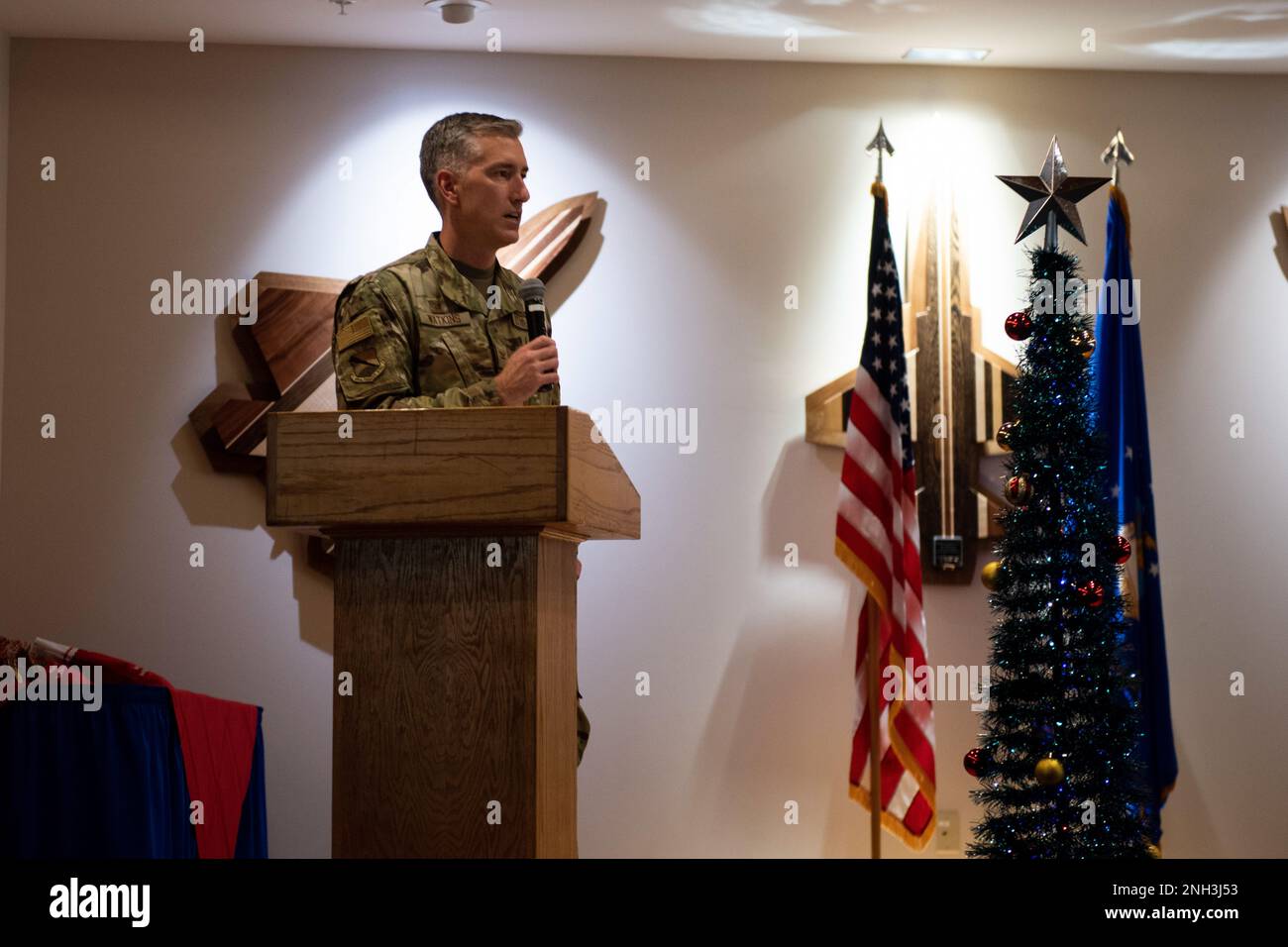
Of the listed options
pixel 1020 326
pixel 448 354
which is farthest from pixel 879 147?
pixel 448 354

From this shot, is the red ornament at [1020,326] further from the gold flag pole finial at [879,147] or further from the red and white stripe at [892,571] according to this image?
the gold flag pole finial at [879,147]

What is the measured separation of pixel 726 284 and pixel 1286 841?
8.12 feet

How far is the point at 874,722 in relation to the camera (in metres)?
3.82

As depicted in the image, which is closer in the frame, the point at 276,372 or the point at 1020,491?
the point at 1020,491

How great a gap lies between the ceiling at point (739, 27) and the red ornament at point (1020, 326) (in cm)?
108

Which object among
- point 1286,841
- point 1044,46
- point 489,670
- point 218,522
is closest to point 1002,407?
point 1044,46

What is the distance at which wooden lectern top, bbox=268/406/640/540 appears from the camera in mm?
1714

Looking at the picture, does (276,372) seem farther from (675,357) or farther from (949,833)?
(949,833)

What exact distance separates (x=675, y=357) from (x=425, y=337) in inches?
71.9

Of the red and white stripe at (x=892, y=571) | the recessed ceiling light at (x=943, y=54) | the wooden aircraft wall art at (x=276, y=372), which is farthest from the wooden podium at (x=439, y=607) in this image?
the recessed ceiling light at (x=943, y=54)

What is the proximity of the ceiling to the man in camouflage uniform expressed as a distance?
4.68 ft

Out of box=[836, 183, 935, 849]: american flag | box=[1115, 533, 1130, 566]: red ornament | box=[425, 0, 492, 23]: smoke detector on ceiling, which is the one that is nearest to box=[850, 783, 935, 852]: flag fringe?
box=[836, 183, 935, 849]: american flag

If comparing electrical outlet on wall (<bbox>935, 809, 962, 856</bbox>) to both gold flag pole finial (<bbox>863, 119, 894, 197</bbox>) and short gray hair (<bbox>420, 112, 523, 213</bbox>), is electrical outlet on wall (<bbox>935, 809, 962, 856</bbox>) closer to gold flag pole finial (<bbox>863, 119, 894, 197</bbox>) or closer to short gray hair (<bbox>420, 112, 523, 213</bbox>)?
gold flag pole finial (<bbox>863, 119, 894, 197</bbox>)

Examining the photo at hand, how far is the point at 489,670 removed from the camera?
5.82ft
